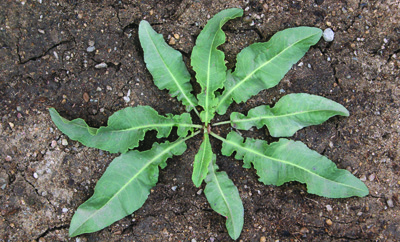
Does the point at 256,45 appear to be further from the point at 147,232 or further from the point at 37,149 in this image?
the point at 37,149

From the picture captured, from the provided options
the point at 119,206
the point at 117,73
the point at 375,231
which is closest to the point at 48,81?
the point at 117,73

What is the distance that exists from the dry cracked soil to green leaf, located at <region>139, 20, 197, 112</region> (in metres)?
0.15

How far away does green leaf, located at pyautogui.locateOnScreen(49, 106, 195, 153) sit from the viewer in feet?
7.97

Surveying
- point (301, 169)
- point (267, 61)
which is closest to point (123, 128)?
point (267, 61)

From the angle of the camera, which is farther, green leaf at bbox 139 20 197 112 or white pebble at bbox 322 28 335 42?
white pebble at bbox 322 28 335 42

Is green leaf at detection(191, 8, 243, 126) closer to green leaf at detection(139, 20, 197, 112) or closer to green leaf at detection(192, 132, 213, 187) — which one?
green leaf at detection(139, 20, 197, 112)

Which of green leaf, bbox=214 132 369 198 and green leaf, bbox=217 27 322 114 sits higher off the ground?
green leaf, bbox=217 27 322 114

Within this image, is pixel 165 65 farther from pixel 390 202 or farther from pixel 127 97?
pixel 390 202

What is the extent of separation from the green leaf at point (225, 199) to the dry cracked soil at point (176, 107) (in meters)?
0.14

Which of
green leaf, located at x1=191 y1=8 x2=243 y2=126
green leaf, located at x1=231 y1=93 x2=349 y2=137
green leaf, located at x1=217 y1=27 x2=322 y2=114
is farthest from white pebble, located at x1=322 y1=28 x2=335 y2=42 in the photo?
green leaf, located at x1=191 y1=8 x2=243 y2=126

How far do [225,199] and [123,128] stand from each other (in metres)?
1.00

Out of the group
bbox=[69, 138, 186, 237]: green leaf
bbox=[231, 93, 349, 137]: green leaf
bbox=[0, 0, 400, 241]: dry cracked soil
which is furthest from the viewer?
bbox=[0, 0, 400, 241]: dry cracked soil

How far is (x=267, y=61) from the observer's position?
2586 millimetres

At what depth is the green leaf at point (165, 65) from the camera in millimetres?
2553
